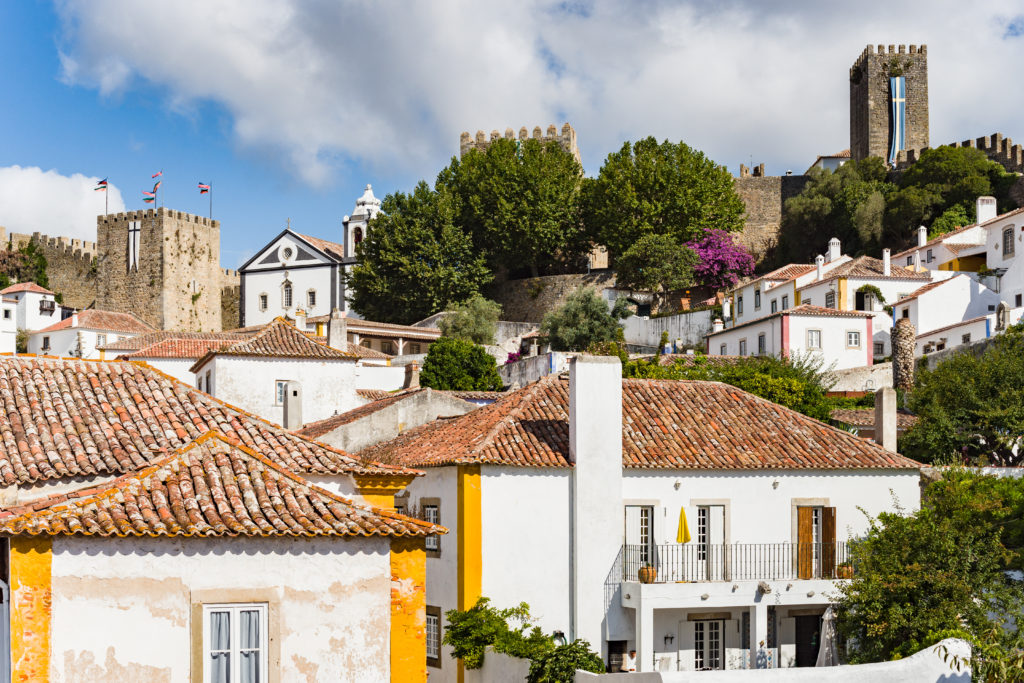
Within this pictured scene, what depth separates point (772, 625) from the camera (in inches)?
1038

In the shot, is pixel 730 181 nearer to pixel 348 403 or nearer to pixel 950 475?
pixel 348 403

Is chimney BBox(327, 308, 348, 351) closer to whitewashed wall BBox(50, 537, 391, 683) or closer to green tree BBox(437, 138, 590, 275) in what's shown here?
green tree BBox(437, 138, 590, 275)

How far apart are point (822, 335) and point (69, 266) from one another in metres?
61.9

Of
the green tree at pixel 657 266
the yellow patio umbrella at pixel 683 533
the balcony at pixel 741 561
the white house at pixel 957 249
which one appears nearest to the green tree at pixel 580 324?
the green tree at pixel 657 266

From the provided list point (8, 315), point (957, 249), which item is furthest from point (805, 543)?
point (8, 315)

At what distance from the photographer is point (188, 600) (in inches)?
558

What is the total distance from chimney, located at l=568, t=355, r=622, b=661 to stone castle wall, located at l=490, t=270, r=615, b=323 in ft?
A: 150

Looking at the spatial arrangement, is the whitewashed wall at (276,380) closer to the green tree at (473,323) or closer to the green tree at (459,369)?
the green tree at (459,369)

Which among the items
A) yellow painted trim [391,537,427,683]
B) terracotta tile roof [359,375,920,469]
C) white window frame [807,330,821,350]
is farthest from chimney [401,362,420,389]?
yellow painted trim [391,537,427,683]

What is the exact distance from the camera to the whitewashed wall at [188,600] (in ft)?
45.3

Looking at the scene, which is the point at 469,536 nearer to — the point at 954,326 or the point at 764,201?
the point at 954,326

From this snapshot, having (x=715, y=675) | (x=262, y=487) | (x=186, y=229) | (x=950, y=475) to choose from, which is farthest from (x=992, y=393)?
(x=186, y=229)

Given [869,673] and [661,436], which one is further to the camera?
[661,436]

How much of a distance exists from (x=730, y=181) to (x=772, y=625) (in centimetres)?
5264
